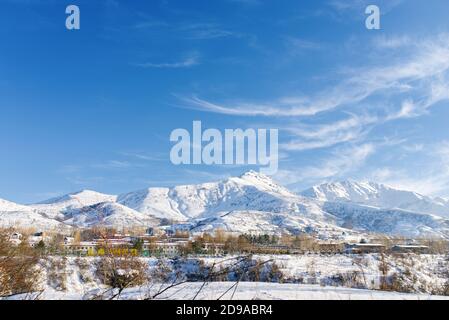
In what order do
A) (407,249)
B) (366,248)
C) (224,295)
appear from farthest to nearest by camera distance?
1. (366,248)
2. (407,249)
3. (224,295)

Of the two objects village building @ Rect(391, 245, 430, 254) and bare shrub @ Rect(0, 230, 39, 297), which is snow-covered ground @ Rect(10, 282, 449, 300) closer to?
bare shrub @ Rect(0, 230, 39, 297)

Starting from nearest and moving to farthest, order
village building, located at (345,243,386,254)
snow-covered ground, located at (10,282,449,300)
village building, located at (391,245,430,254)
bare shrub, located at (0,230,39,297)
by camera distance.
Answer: snow-covered ground, located at (10,282,449,300), bare shrub, located at (0,230,39,297), village building, located at (391,245,430,254), village building, located at (345,243,386,254)

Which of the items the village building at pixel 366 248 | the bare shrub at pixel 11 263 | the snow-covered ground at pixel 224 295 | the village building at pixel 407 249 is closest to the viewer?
the snow-covered ground at pixel 224 295

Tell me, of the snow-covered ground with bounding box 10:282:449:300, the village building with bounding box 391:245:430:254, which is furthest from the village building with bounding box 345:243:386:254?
the snow-covered ground with bounding box 10:282:449:300

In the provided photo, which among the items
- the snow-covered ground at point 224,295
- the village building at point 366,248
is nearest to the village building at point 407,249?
the village building at point 366,248

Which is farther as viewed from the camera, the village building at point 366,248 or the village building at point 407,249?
the village building at point 366,248

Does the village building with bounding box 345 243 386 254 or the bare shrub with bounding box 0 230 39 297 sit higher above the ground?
the bare shrub with bounding box 0 230 39 297

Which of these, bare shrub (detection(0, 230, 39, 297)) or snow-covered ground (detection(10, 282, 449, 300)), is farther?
bare shrub (detection(0, 230, 39, 297))

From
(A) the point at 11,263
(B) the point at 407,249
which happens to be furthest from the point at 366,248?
(A) the point at 11,263

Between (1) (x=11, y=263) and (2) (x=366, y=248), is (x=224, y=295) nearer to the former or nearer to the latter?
Result: (1) (x=11, y=263)

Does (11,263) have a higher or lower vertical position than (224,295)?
higher

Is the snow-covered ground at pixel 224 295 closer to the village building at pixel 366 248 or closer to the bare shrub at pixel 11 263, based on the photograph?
the bare shrub at pixel 11 263
